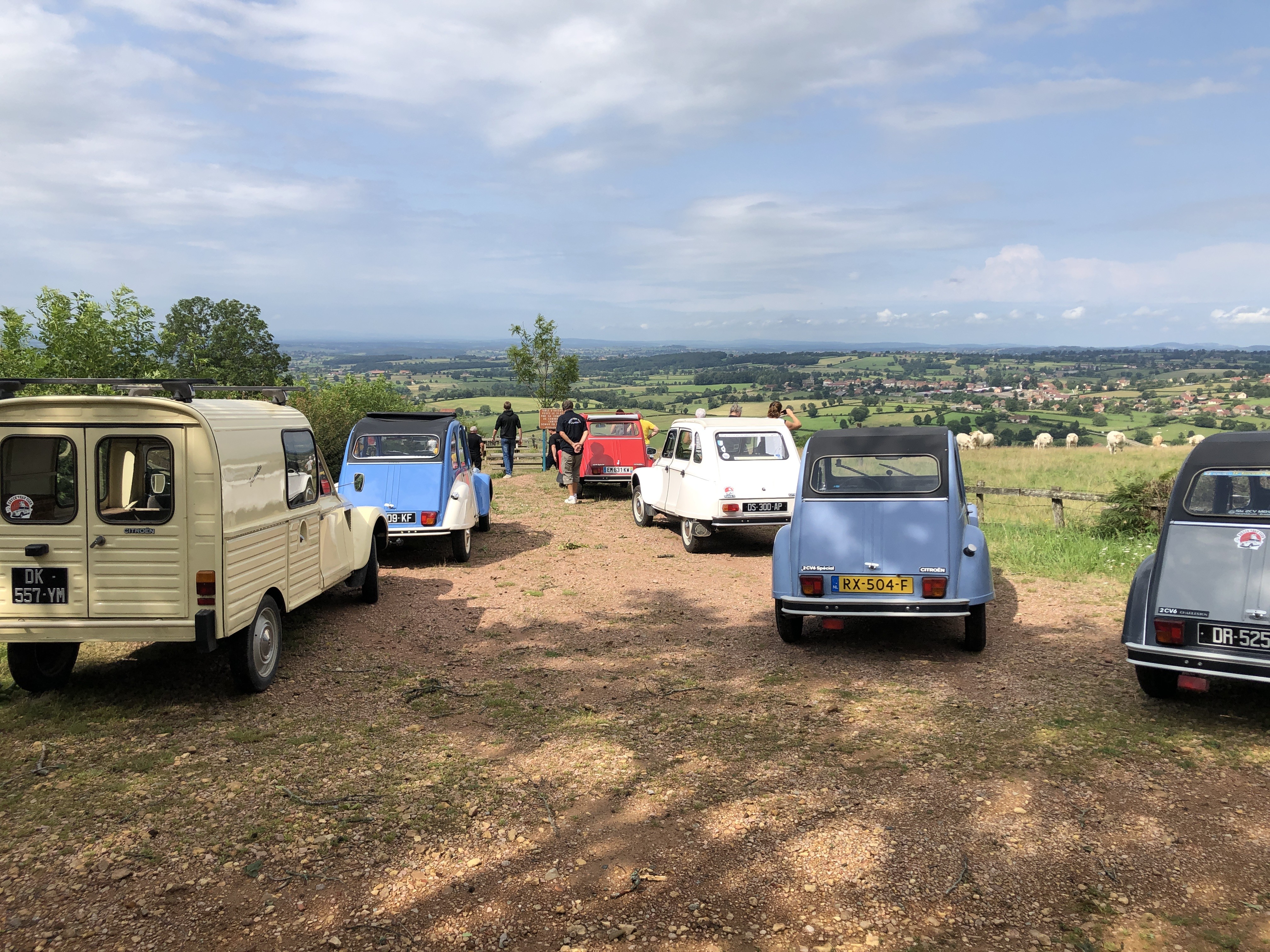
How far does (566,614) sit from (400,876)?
5254mm

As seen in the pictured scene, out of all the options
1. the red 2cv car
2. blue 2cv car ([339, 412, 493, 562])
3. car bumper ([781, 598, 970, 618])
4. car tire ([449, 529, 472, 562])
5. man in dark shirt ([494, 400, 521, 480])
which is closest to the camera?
car bumper ([781, 598, 970, 618])

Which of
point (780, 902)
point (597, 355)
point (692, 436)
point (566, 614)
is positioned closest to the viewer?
point (780, 902)

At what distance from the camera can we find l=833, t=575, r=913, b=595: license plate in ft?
23.8

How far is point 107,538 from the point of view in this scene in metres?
5.70

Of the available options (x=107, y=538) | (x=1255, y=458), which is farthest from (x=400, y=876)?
(x=1255, y=458)

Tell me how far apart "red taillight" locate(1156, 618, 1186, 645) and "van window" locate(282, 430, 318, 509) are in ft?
21.2

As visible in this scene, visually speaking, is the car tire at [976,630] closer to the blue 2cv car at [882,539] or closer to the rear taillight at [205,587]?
the blue 2cv car at [882,539]

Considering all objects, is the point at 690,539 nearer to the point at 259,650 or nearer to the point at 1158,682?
the point at 259,650

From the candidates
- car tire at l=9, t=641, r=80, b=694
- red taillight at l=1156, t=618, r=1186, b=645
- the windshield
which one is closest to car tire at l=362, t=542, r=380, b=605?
car tire at l=9, t=641, r=80, b=694

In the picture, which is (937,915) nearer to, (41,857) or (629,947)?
A: (629,947)

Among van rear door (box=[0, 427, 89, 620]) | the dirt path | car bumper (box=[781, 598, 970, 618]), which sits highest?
van rear door (box=[0, 427, 89, 620])

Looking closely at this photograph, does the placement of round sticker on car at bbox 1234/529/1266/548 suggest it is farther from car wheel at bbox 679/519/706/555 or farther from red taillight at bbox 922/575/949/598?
car wheel at bbox 679/519/706/555

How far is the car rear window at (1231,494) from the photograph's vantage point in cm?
556

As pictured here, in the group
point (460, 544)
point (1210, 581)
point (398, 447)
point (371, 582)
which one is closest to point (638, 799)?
point (1210, 581)
